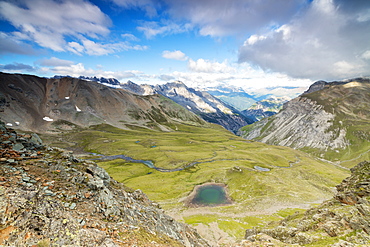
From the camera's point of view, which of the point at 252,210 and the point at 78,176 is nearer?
the point at 78,176

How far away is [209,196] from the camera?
326 ft

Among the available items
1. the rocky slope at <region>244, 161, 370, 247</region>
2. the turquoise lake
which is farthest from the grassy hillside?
the rocky slope at <region>244, 161, 370, 247</region>

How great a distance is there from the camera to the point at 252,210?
3228 inches

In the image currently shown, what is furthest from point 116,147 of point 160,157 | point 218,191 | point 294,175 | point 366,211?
point 366,211

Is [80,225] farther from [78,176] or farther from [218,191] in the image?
[218,191]

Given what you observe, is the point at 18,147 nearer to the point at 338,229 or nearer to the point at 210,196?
the point at 338,229

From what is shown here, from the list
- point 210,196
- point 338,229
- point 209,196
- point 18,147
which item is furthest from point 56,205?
point 210,196

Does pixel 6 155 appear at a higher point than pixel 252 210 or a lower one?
higher

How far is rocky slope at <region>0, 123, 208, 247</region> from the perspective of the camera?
12955 mm

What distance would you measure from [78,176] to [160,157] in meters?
151

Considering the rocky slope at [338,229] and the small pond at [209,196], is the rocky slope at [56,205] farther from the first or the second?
the small pond at [209,196]

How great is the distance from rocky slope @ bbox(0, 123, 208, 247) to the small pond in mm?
72074

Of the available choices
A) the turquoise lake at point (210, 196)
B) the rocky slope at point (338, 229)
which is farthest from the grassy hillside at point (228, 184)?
the rocky slope at point (338, 229)

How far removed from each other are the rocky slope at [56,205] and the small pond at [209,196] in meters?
72.1
